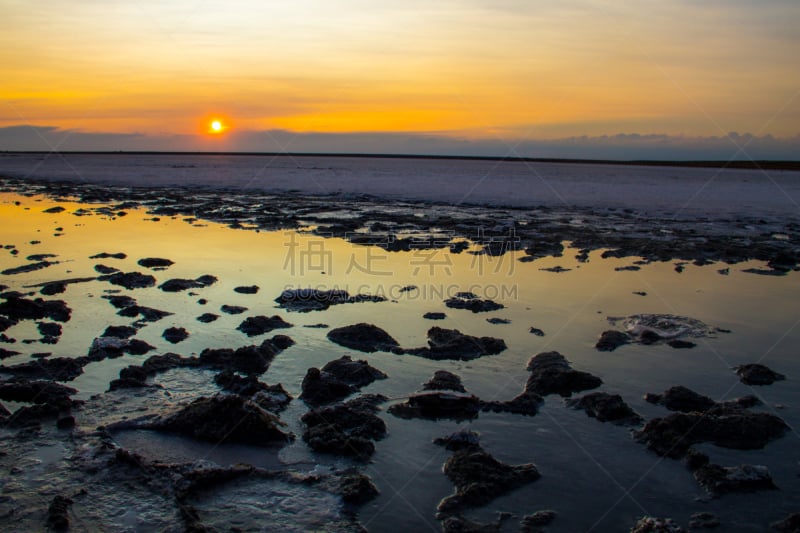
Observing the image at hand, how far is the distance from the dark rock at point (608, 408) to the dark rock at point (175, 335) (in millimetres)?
5243

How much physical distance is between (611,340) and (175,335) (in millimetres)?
6164

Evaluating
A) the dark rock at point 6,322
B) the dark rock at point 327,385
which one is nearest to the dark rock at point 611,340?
the dark rock at point 327,385

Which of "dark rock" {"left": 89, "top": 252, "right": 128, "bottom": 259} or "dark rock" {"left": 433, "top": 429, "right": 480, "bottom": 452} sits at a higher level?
"dark rock" {"left": 89, "top": 252, "right": 128, "bottom": 259}

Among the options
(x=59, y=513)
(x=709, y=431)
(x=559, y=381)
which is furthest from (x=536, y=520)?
(x=59, y=513)

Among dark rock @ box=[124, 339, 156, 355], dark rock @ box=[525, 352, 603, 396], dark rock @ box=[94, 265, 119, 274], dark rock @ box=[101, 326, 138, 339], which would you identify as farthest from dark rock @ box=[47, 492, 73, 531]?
dark rock @ box=[94, 265, 119, 274]

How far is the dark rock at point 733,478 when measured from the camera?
507 cm

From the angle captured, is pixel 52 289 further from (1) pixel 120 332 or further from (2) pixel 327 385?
(2) pixel 327 385

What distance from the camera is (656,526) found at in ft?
14.7

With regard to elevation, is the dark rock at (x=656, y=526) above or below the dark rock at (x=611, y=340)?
below

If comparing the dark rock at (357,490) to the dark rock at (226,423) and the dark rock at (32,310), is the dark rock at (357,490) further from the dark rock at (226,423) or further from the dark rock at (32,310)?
the dark rock at (32,310)

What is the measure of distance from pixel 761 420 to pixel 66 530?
6.23 metres

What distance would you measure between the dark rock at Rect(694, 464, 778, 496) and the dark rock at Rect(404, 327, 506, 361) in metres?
3.36

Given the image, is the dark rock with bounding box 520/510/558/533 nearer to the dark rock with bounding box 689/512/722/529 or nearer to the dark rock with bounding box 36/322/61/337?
the dark rock with bounding box 689/512/722/529

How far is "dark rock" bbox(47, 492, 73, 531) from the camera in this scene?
433 centimetres
